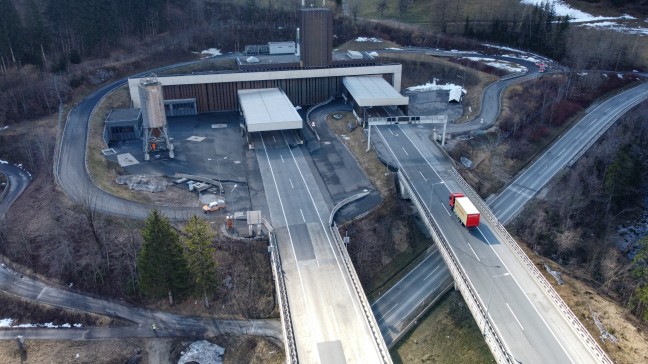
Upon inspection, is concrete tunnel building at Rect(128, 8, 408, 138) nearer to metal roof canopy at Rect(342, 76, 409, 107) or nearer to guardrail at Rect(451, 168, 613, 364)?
metal roof canopy at Rect(342, 76, 409, 107)

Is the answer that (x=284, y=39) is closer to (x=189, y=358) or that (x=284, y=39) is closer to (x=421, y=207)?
(x=421, y=207)

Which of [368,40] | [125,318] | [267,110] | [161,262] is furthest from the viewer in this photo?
[368,40]

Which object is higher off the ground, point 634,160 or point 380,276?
point 634,160

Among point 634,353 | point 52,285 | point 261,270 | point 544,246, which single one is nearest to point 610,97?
point 544,246

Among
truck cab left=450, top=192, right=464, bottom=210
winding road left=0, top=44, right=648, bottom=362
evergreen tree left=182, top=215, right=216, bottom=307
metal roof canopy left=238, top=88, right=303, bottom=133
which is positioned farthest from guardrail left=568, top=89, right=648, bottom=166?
evergreen tree left=182, top=215, right=216, bottom=307

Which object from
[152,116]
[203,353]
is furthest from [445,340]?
[152,116]

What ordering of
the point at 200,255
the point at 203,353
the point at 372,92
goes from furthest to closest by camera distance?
the point at 372,92
the point at 200,255
the point at 203,353

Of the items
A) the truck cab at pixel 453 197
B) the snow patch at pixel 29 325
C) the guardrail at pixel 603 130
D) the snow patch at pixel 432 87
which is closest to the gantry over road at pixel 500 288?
the truck cab at pixel 453 197

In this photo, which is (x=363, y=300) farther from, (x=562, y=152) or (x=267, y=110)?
(x=562, y=152)
